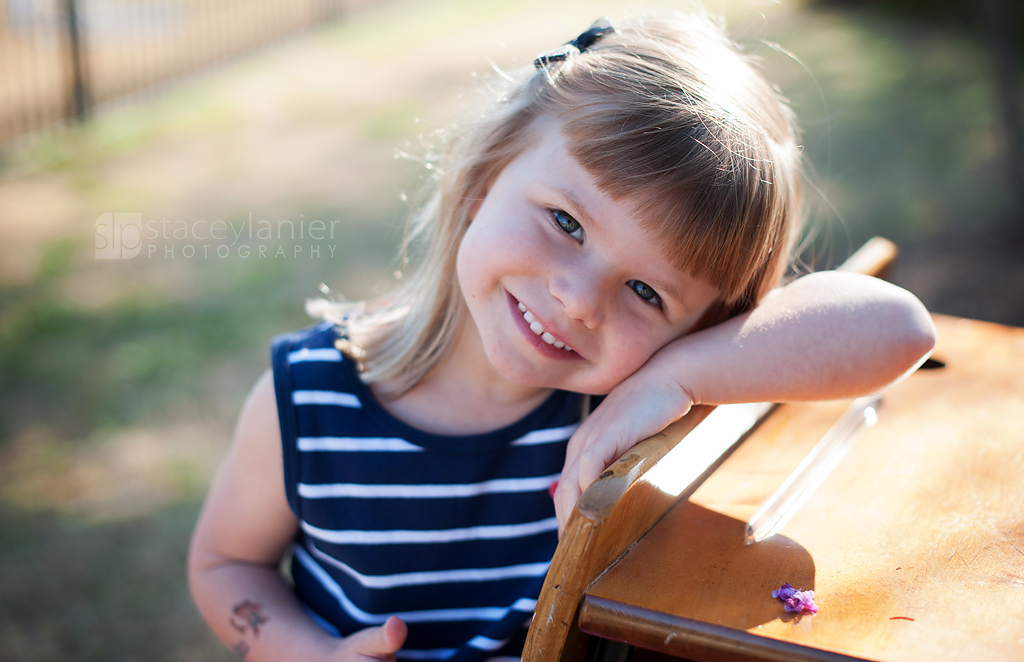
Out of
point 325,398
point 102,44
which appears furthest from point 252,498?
point 102,44

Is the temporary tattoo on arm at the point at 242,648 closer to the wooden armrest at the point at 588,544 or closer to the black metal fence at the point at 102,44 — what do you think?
the wooden armrest at the point at 588,544

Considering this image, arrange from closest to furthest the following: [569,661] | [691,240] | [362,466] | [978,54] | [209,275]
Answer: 1. [569,661]
2. [691,240]
3. [362,466]
4. [209,275]
5. [978,54]

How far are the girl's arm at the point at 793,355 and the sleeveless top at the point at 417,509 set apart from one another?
0.28 m

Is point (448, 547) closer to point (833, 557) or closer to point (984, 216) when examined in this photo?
point (833, 557)

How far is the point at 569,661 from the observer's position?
3.09ft

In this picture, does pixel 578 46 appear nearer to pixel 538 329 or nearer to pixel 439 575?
pixel 538 329

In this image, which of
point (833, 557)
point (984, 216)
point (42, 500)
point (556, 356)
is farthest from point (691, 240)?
point (984, 216)

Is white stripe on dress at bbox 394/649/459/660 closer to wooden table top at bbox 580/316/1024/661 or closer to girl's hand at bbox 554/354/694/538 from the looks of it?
girl's hand at bbox 554/354/694/538

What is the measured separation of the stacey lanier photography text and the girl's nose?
139 inches

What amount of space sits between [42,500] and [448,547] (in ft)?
6.45

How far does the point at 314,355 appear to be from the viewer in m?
1.45

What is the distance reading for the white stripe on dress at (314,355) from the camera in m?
1.44

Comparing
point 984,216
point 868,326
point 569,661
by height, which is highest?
Answer: point 868,326

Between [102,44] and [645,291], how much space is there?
6.59m
